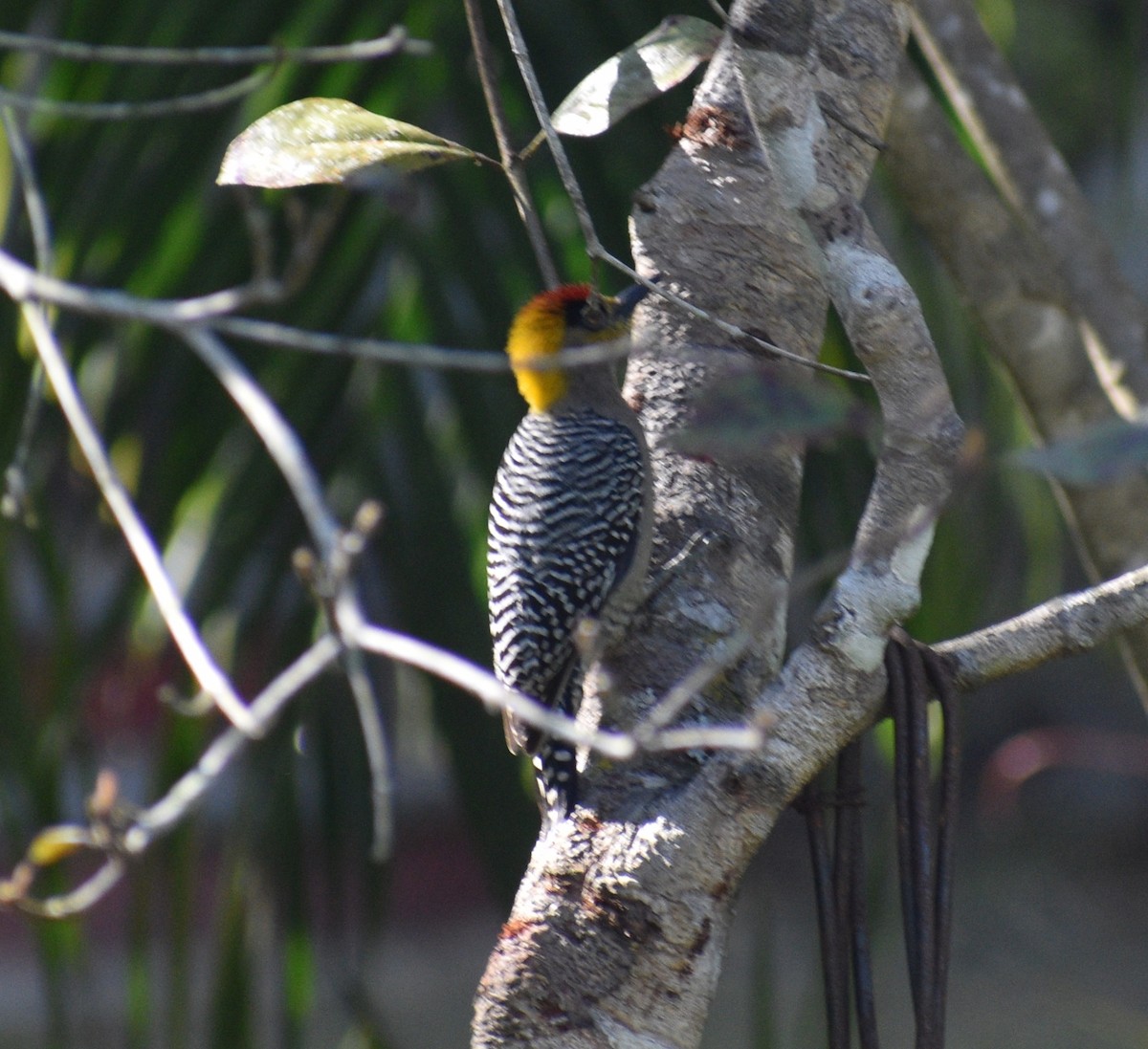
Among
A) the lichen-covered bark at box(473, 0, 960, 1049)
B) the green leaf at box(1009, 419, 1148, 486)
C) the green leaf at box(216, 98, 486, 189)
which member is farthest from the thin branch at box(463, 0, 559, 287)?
the green leaf at box(1009, 419, 1148, 486)

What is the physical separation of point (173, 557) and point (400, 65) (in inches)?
33.2

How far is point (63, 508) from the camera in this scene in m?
4.29

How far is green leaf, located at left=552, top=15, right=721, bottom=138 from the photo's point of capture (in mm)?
1645

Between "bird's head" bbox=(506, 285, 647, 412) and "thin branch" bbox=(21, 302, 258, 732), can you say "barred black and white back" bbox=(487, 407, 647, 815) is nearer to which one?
"bird's head" bbox=(506, 285, 647, 412)

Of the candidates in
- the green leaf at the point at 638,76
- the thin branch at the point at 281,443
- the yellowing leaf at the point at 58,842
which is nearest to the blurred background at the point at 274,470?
the green leaf at the point at 638,76

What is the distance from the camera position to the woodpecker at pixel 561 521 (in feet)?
7.41

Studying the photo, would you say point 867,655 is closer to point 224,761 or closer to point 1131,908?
point 224,761

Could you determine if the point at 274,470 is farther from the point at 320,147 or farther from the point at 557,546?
the point at 320,147

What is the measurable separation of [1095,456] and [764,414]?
16 centimetres

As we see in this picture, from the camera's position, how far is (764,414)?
28.8 inches

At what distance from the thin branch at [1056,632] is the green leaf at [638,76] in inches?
28.8

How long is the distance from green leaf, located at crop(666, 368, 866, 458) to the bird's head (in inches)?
59.6

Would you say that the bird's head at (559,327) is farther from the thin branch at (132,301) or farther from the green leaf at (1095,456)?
the green leaf at (1095,456)

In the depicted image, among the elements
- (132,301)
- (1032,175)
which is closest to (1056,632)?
(132,301)
